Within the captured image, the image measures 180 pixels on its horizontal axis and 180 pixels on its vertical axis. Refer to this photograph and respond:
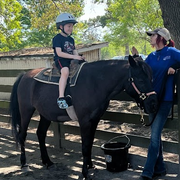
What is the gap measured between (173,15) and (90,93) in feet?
12.4

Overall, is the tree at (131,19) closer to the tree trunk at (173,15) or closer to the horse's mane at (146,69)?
the tree trunk at (173,15)

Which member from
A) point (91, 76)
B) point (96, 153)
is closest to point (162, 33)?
point (91, 76)

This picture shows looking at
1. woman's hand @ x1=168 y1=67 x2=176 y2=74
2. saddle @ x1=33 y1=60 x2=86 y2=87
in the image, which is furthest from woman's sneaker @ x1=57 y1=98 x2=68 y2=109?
woman's hand @ x1=168 y1=67 x2=176 y2=74

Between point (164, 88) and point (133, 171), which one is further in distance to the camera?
point (133, 171)

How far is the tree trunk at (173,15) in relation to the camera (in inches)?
249

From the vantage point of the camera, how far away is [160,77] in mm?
3561

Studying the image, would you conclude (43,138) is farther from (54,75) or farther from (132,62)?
(132,62)

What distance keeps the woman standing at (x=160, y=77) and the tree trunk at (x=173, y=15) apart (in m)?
2.94

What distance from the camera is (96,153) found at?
504 centimetres

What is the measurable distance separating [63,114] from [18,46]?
31.7 m

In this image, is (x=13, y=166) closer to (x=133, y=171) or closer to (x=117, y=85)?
(x=133, y=171)

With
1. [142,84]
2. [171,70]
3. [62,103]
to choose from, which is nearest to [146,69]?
[142,84]

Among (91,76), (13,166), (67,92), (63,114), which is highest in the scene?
(91,76)

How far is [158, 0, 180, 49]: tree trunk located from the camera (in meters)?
6.33
